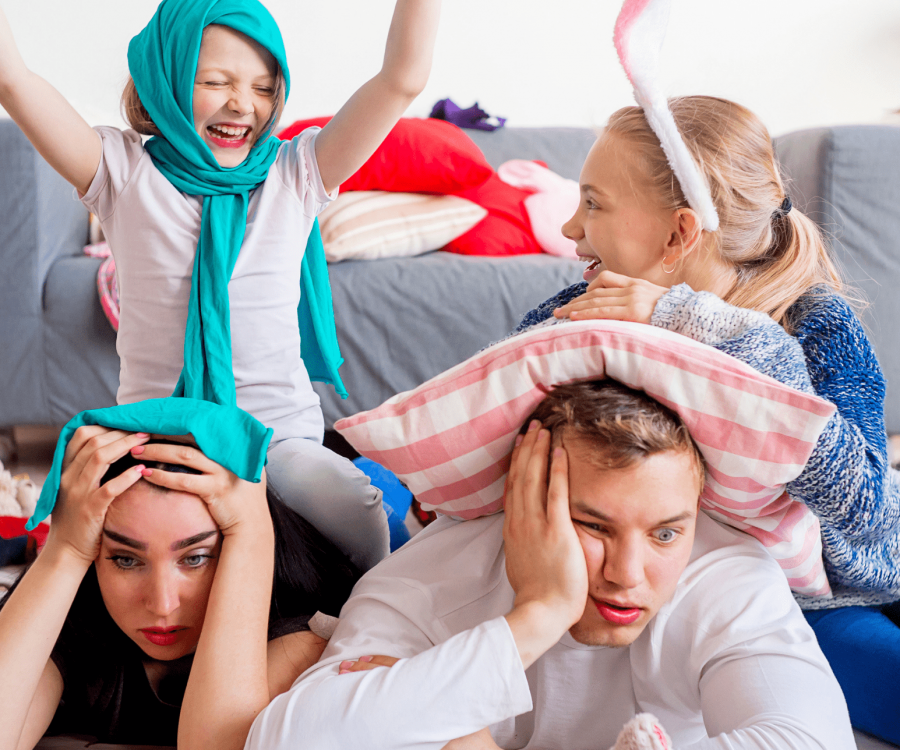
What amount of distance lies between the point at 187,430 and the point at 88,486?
11 cm

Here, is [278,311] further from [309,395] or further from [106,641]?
[106,641]

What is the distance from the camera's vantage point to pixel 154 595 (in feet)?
2.59

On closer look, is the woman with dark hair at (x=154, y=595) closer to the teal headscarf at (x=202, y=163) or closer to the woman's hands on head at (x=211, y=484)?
the woman's hands on head at (x=211, y=484)

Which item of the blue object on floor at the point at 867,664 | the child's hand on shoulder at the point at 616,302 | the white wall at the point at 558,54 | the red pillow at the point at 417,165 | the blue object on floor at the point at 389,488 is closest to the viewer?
the child's hand on shoulder at the point at 616,302

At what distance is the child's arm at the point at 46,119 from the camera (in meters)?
0.99

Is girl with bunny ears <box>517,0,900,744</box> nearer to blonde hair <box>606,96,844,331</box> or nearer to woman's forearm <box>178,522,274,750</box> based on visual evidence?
blonde hair <box>606,96,844,331</box>

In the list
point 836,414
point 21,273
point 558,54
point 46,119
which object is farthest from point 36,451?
point 558,54

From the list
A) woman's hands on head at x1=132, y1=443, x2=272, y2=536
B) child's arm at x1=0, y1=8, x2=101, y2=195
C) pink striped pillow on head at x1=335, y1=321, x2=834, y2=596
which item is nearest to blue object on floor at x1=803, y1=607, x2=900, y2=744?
pink striped pillow on head at x1=335, y1=321, x2=834, y2=596

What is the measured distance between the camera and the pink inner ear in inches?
34.4

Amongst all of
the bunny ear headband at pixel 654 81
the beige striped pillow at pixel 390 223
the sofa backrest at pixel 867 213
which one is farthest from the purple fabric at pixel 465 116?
the bunny ear headband at pixel 654 81

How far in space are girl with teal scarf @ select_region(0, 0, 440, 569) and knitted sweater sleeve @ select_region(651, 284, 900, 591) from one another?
52 cm

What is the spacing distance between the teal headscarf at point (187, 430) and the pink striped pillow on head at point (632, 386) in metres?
0.12

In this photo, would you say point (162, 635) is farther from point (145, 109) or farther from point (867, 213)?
point (867, 213)

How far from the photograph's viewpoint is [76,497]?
79 centimetres
